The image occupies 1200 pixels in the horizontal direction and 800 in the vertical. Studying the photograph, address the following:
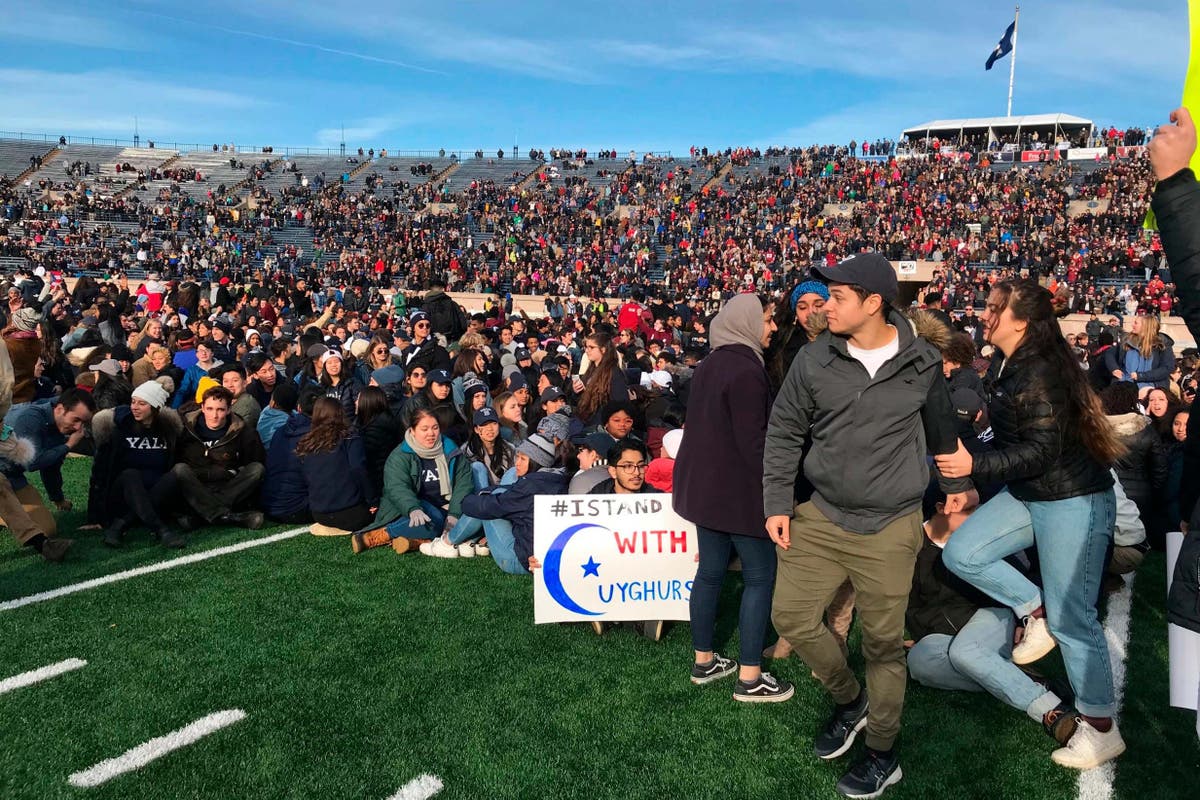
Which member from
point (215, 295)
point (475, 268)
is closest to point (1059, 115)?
point (475, 268)

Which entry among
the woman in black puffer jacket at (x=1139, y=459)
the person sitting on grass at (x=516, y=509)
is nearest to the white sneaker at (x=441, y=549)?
the person sitting on grass at (x=516, y=509)

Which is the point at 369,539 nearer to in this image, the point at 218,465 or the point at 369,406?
the point at 369,406

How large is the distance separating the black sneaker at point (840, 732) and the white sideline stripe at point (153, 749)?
2613 millimetres

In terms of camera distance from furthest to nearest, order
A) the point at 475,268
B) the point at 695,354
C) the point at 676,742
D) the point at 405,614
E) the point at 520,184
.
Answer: the point at 520,184, the point at 475,268, the point at 695,354, the point at 405,614, the point at 676,742

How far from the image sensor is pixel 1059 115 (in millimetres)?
53469

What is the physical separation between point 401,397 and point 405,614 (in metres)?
3.81

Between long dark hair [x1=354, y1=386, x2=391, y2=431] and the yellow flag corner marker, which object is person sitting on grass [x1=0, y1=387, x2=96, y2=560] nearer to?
long dark hair [x1=354, y1=386, x2=391, y2=431]

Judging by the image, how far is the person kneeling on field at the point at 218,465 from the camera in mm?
7008

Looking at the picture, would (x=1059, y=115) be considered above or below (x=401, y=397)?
above

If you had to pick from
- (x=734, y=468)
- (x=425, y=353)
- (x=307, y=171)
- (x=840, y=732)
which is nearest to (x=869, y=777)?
(x=840, y=732)

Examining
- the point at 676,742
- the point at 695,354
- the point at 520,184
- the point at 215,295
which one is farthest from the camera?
the point at 520,184

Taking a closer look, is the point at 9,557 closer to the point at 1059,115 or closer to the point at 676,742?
the point at 676,742

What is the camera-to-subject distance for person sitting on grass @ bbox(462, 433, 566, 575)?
5.79 m

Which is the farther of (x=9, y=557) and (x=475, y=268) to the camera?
(x=475, y=268)
